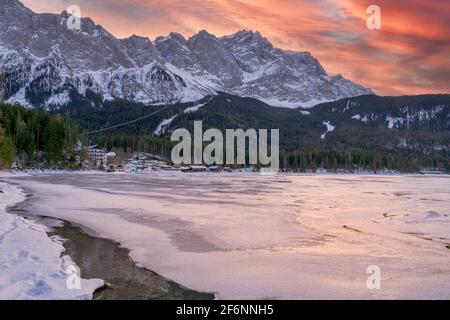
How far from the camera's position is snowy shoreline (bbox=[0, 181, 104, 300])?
12391 mm

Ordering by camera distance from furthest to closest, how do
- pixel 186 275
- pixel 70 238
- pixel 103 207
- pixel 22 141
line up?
pixel 22 141, pixel 103 207, pixel 70 238, pixel 186 275

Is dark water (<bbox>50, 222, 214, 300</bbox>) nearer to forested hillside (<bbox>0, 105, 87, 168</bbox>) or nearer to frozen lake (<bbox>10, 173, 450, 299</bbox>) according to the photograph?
frozen lake (<bbox>10, 173, 450, 299</bbox>)

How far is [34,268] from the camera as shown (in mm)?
14953

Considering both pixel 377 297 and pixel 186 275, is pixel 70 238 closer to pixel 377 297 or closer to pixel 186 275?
pixel 186 275

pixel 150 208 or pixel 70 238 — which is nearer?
pixel 70 238

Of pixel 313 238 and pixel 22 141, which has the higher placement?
pixel 22 141

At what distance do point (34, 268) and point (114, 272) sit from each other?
2591 mm

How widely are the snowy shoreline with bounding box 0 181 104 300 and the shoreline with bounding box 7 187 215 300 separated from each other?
423 mm

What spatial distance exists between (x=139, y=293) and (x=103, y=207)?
23618 millimetres

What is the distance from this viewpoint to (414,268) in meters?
16.0

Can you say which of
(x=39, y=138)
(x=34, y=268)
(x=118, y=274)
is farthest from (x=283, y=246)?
(x=39, y=138)

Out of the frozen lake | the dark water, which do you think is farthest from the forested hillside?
the dark water

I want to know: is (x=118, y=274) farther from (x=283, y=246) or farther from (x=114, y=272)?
(x=283, y=246)
